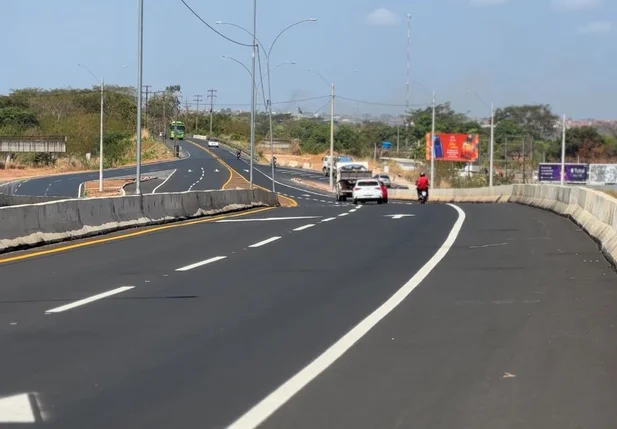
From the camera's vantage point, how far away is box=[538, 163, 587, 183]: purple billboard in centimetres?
9243

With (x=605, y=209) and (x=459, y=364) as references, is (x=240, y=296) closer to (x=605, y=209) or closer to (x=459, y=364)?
(x=459, y=364)

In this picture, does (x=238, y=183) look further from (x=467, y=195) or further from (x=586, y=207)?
(x=586, y=207)

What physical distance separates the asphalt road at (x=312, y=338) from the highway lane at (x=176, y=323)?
0.03 metres

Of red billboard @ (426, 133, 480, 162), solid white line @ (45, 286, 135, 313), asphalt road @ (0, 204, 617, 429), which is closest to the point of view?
asphalt road @ (0, 204, 617, 429)

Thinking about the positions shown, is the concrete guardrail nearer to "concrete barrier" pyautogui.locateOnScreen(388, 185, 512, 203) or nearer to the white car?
"concrete barrier" pyautogui.locateOnScreen(388, 185, 512, 203)

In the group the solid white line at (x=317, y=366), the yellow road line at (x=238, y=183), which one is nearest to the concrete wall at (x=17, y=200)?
the yellow road line at (x=238, y=183)

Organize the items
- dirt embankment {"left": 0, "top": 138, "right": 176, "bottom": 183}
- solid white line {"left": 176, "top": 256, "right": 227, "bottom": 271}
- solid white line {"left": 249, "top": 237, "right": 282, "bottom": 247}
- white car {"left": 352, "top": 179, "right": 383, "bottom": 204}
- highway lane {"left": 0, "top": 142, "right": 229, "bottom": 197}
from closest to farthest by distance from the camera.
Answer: solid white line {"left": 176, "top": 256, "right": 227, "bottom": 271} < solid white line {"left": 249, "top": 237, "right": 282, "bottom": 247} < white car {"left": 352, "top": 179, "right": 383, "bottom": 204} < highway lane {"left": 0, "top": 142, "right": 229, "bottom": 197} < dirt embankment {"left": 0, "top": 138, "right": 176, "bottom": 183}

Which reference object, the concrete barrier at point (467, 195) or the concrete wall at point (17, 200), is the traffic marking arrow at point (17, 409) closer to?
the concrete wall at point (17, 200)

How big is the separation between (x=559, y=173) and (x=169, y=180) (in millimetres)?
38326

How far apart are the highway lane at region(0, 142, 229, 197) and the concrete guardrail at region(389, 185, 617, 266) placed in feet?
100

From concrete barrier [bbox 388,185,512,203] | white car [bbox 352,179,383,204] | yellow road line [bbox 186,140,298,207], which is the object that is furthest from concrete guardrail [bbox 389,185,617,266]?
yellow road line [bbox 186,140,298,207]

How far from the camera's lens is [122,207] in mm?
23422

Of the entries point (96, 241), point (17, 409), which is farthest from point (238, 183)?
point (17, 409)

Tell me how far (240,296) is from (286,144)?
541 feet
